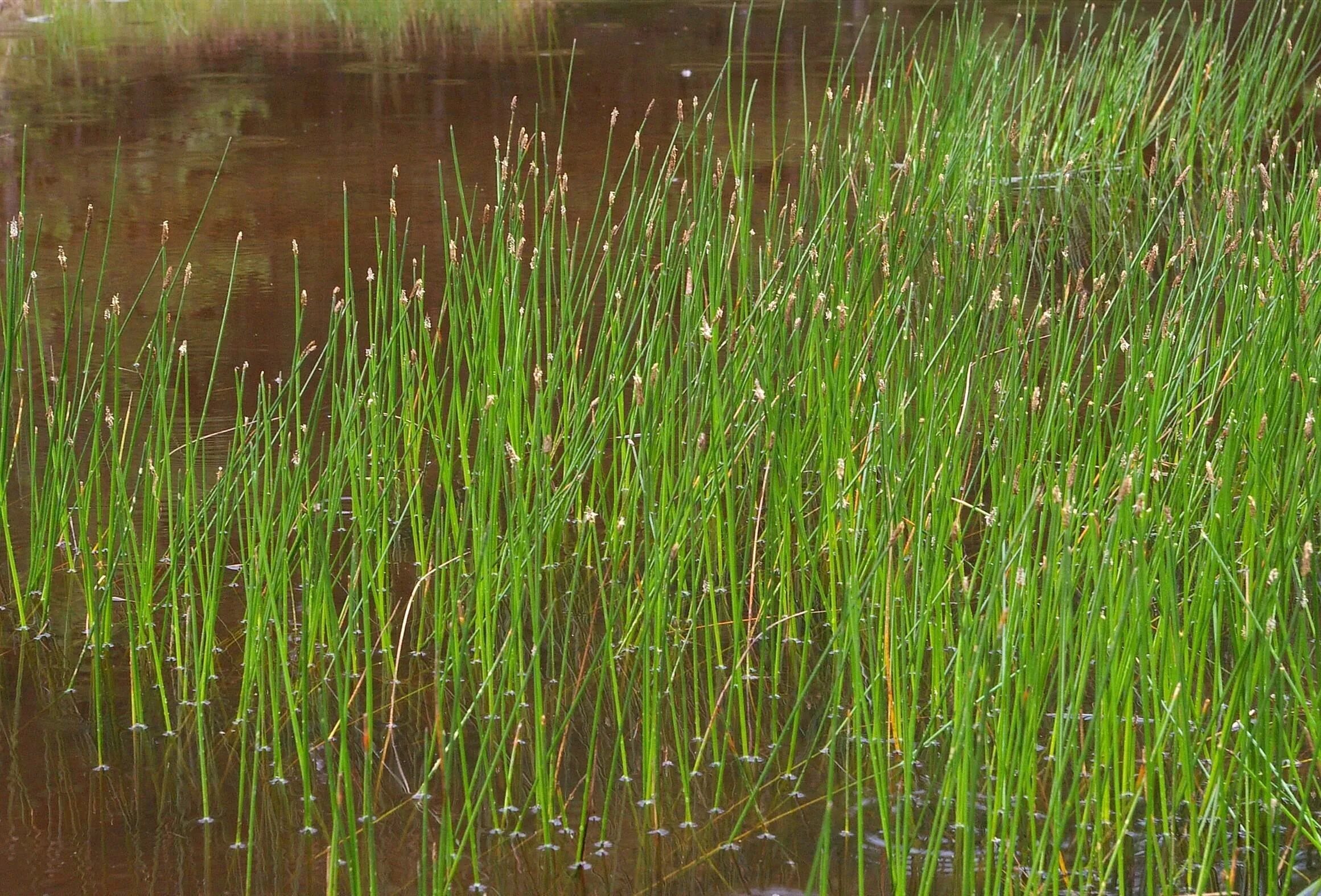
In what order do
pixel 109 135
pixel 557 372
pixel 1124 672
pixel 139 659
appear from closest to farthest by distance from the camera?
pixel 1124 672 → pixel 139 659 → pixel 557 372 → pixel 109 135

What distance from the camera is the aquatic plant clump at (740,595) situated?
1382 mm

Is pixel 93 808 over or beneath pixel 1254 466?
beneath

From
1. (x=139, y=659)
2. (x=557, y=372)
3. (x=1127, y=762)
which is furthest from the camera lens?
(x=557, y=372)

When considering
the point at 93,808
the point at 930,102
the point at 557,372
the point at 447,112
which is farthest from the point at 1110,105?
the point at 93,808

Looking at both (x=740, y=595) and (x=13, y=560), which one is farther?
(x=13, y=560)

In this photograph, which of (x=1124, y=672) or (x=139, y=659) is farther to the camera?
(x=139, y=659)

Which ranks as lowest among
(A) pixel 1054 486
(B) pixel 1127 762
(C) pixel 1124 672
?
(B) pixel 1127 762

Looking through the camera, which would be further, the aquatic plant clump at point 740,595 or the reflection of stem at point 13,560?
the reflection of stem at point 13,560

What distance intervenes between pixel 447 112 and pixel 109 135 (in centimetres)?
124

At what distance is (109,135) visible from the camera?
5.31m

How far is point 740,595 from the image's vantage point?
179cm

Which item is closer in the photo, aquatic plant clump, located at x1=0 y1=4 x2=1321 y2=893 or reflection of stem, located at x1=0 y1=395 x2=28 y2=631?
aquatic plant clump, located at x1=0 y1=4 x2=1321 y2=893

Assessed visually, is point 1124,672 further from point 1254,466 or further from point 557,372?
point 557,372

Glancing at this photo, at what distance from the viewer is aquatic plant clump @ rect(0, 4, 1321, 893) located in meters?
1.38
